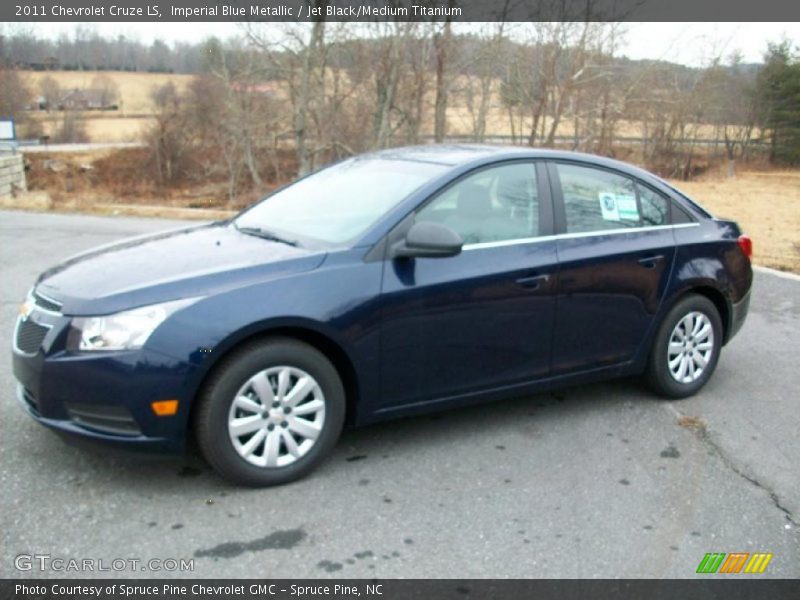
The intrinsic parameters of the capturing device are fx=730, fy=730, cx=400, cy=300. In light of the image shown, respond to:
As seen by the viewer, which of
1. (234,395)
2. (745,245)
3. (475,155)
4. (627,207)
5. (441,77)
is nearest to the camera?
(234,395)

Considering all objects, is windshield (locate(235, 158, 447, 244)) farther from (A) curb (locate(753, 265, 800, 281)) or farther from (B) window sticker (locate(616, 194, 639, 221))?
(A) curb (locate(753, 265, 800, 281))

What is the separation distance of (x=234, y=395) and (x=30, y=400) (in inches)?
39.7

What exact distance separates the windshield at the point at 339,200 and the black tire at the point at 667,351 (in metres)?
1.84

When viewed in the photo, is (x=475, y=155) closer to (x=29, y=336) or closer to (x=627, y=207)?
(x=627, y=207)

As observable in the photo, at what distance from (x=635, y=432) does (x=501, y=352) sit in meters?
1.00

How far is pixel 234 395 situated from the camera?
3334mm

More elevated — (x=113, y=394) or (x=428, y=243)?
(x=428, y=243)

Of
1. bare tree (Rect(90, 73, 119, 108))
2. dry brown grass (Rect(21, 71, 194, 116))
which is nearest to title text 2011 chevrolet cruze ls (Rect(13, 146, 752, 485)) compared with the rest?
dry brown grass (Rect(21, 71, 194, 116))

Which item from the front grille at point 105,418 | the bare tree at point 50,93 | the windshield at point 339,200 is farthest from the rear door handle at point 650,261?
the bare tree at point 50,93

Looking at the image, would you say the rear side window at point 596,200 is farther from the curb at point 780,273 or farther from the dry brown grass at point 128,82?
the dry brown grass at point 128,82

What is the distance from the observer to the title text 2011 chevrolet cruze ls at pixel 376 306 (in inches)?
128

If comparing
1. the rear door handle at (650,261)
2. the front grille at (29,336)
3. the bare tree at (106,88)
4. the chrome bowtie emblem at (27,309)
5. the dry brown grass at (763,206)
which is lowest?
the dry brown grass at (763,206)

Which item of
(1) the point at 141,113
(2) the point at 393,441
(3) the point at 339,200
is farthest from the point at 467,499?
(1) the point at 141,113

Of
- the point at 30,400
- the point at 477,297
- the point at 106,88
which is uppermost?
the point at 106,88
